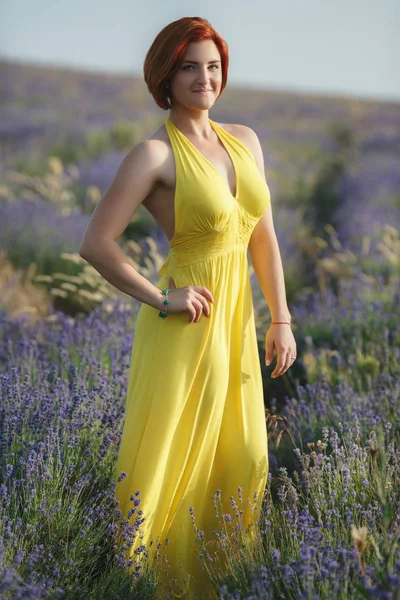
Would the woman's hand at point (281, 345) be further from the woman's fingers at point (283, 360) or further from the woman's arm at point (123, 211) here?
the woman's arm at point (123, 211)

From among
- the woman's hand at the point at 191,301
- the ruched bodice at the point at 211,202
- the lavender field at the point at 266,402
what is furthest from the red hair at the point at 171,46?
the lavender field at the point at 266,402

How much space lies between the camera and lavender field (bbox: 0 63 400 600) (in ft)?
7.22

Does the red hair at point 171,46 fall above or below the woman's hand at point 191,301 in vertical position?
above

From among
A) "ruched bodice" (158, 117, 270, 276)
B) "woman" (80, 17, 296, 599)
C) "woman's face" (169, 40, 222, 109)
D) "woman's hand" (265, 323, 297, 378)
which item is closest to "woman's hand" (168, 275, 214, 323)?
"woman" (80, 17, 296, 599)

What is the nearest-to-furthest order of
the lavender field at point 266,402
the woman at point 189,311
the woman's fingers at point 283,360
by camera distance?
the lavender field at point 266,402 < the woman at point 189,311 < the woman's fingers at point 283,360

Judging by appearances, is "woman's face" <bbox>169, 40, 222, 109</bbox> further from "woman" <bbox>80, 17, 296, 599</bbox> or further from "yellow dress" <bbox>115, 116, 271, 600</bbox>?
"yellow dress" <bbox>115, 116, 271, 600</bbox>

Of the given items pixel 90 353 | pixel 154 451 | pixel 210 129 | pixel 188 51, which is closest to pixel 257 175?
pixel 210 129

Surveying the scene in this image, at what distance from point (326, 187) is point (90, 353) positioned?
8380mm

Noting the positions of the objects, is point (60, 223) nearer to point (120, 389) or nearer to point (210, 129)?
point (120, 389)

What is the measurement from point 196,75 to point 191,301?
0.70 m

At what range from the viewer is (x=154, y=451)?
238cm

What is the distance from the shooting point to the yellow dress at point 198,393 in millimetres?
2381

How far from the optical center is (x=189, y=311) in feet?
7.72

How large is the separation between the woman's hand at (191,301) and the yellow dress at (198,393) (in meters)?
0.05
